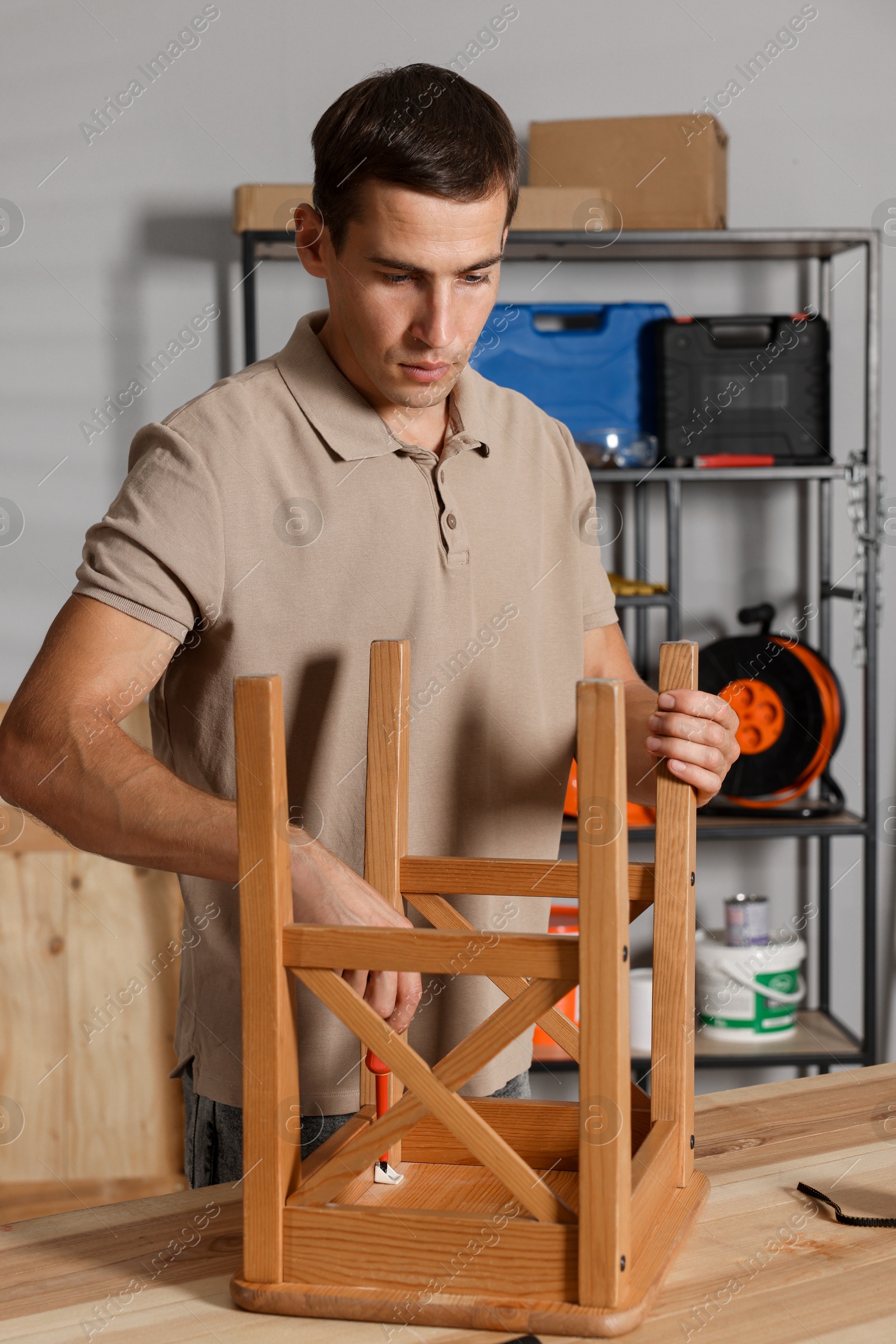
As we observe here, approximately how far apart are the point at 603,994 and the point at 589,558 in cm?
59

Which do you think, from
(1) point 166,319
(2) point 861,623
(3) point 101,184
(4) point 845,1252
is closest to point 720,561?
(2) point 861,623

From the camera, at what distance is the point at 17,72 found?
2.15m

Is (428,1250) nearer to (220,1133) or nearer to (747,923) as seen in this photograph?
(220,1133)

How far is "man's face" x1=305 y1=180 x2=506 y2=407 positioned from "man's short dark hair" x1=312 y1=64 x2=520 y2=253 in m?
0.01

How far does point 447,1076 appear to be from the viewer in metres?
0.66

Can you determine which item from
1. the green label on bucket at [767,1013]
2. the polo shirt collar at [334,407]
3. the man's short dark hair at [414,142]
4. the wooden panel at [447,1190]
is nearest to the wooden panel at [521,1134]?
the wooden panel at [447,1190]

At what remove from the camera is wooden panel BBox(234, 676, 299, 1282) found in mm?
648

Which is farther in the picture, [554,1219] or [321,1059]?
[321,1059]

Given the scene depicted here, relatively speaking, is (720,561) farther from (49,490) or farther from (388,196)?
(388,196)

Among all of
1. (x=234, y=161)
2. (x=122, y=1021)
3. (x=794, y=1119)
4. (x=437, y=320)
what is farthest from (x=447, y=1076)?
(x=234, y=161)

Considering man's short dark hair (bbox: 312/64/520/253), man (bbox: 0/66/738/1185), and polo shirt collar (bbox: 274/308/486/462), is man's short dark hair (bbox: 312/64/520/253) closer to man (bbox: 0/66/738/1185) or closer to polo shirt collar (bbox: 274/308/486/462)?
man (bbox: 0/66/738/1185)

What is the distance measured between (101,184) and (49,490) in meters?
0.56

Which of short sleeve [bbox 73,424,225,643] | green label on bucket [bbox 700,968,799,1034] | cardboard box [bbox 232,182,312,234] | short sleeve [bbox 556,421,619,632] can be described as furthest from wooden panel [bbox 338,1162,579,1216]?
cardboard box [bbox 232,182,312,234]

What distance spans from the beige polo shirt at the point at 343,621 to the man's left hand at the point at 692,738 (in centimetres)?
22
